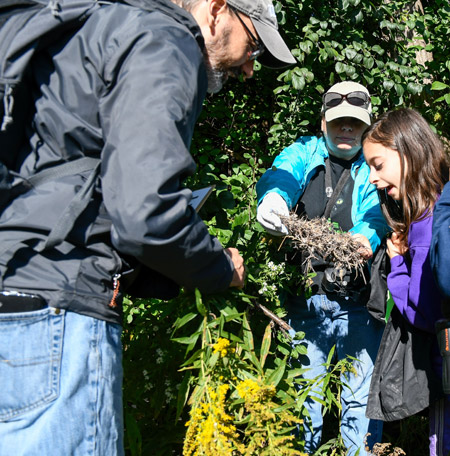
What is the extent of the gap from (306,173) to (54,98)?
1.86 meters

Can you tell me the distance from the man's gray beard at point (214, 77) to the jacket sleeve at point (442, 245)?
0.94 metres

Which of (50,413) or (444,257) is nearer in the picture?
(50,413)

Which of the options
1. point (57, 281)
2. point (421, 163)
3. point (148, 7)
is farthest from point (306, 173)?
point (57, 281)

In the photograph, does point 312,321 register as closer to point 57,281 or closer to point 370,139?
point 370,139

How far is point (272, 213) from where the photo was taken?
2.67 metres

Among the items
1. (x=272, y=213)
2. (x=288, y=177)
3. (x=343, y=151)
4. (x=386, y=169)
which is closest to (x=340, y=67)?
(x=343, y=151)

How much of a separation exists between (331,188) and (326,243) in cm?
58

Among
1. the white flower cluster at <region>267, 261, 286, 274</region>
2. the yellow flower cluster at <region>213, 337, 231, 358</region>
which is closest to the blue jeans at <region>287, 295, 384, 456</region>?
the white flower cluster at <region>267, 261, 286, 274</region>

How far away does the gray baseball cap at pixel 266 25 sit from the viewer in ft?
5.65

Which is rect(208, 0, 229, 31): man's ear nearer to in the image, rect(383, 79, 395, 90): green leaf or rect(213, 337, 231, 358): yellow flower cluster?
rect(213, 337, 231, 358): yellow flower cluster

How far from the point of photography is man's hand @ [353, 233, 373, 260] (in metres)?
2.61

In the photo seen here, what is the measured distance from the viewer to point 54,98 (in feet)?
4.62

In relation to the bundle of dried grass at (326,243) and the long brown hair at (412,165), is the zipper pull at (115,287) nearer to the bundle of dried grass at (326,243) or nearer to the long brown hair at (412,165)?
the bundle of dried grass at (326,243)

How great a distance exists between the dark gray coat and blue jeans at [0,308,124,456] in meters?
0.07
